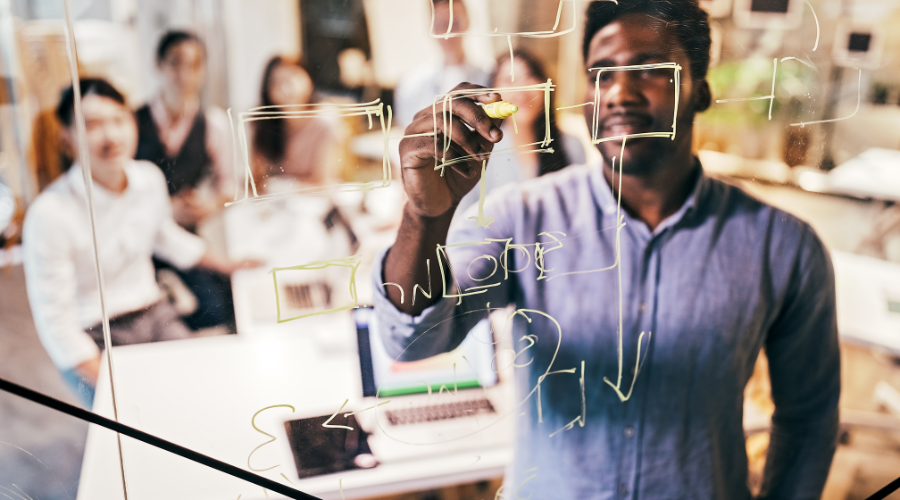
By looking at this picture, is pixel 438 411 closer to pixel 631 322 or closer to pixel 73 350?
pixel 631 322

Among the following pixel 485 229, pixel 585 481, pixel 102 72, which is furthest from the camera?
pixel 585 481

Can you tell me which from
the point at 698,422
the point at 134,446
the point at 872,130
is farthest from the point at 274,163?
the point at 872,130

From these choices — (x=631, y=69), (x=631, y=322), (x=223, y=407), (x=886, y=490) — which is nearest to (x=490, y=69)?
A: (x=631, y=69)

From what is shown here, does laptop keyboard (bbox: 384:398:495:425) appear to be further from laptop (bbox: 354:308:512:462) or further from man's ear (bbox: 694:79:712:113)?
man's ear (bbox: 694:79:712:113)

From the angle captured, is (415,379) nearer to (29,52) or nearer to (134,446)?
(134,446)

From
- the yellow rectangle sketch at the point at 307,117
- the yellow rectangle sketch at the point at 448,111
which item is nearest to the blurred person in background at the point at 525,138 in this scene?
the yellow rectangle sketch at the point at 448,111

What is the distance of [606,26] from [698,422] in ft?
1.82

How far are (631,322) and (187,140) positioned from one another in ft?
1.93

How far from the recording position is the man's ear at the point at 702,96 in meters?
0.67

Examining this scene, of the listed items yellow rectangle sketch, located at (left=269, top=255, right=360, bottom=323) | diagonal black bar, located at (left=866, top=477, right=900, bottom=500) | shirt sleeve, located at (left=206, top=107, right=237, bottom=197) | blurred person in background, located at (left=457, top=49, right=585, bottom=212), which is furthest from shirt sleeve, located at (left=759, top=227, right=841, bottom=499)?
shirt sleeve, located at (left=206, top=107, right=237, bottom=197)

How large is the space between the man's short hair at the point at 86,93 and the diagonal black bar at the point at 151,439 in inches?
11.9

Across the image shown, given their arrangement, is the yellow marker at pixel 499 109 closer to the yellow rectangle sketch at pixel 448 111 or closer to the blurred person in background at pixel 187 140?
the yellow rectangle sketch at pixel 448 111

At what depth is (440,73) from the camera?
1.96 ft

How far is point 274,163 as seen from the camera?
22.7 inches
